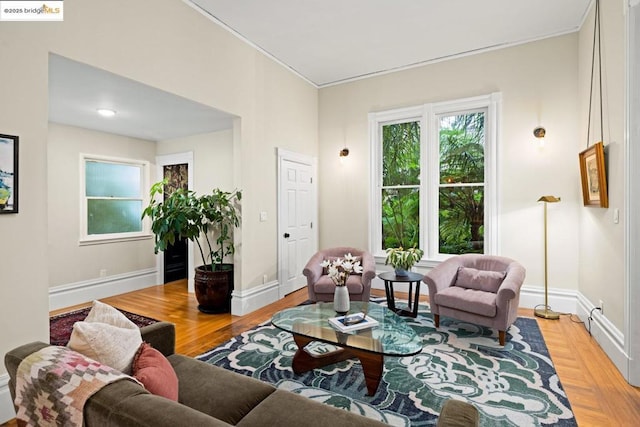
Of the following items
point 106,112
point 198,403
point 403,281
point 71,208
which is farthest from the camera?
point 71,208

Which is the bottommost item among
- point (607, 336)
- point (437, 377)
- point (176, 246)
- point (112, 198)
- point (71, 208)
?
point (437, 377)

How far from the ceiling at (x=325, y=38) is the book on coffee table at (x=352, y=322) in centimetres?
260

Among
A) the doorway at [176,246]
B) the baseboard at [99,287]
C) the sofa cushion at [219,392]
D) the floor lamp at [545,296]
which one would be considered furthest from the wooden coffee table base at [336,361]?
the doorway at [176,246]

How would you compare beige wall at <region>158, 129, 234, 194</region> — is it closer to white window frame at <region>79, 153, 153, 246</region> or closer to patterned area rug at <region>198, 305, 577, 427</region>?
white window frame at <region>79, 153, 153, 246</region>

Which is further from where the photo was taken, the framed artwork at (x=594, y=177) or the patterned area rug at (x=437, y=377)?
the framed artwork at (x=594, y=177)

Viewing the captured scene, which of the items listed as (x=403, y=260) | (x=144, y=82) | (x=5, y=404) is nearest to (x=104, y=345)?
(x=5, y=404)

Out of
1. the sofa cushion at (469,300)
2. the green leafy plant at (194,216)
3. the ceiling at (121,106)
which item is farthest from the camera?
the green leafy plant at (194,216)

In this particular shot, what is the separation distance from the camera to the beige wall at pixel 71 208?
14.7 ft

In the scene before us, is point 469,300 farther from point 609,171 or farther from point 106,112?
point 106,112

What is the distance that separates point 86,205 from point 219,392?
4.47 metres

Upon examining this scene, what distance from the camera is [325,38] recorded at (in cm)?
411

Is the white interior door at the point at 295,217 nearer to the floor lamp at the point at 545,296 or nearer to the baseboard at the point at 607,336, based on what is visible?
the floor lamp at the point at 545,296

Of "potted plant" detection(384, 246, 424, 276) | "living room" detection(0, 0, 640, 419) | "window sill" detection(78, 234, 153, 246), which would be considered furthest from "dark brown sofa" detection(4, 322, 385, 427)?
"window sill" detection(78, 234, 153, 246)

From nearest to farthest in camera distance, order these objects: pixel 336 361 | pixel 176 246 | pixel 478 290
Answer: pixel 336 361 < pixel 478 290 < pixel 176 246
